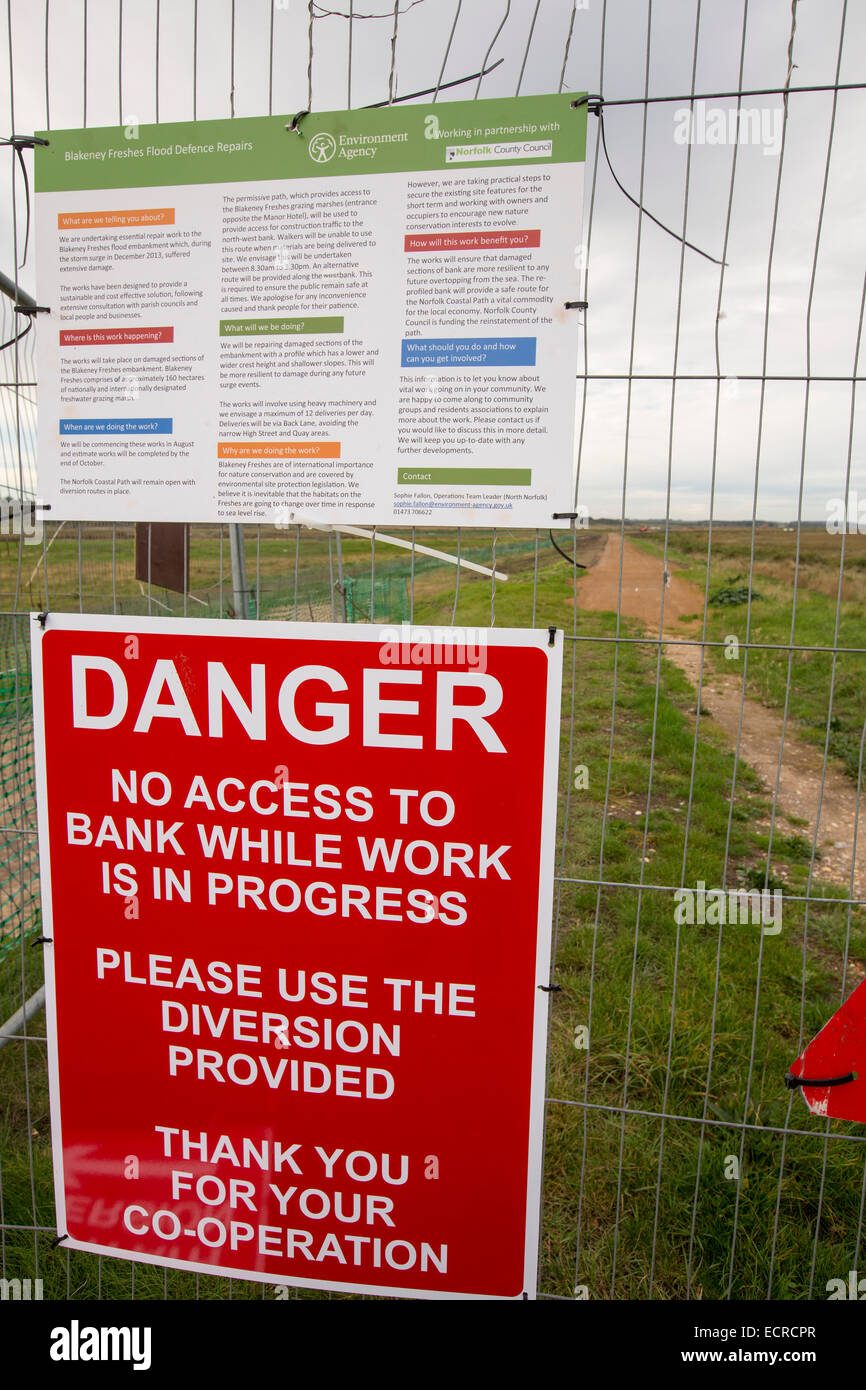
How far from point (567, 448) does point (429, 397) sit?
313mm

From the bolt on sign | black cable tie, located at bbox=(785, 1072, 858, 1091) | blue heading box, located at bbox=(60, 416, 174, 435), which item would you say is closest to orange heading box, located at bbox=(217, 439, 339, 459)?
blue heading box, located at bbox=(60, 416, 174, 435)

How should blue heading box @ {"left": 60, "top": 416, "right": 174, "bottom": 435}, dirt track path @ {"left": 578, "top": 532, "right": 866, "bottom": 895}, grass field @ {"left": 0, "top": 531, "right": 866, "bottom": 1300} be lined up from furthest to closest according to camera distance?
dirt track path @ {"left": 578, "top": 532, "right": 866, "bottom": 895}
grass field @ {"left": 0, "top": 531, "right": 866, "bottom": 1300}
blue heading box @ {"left": 60, "top": 416, "right": 174, "bottom": 435}

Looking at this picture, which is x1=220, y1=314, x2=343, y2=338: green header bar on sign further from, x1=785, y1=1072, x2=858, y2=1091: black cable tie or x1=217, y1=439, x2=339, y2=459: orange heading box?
x1=785, y1=1072, x2=858, y2=1091: black cable tie

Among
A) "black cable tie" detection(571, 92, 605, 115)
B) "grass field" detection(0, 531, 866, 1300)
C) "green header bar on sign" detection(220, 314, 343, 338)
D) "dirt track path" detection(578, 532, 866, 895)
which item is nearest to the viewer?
"black cable tie" detection(571, 92, 605, 115)

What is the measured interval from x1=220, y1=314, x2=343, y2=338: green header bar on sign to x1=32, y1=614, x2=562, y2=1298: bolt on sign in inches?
25.1

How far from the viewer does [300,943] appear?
1.99 meters

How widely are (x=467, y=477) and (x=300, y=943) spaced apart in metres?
1.12

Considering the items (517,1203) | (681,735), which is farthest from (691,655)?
(517,1203)

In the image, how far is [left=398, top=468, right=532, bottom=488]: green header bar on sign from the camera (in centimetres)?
180

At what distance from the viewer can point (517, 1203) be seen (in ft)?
6.44

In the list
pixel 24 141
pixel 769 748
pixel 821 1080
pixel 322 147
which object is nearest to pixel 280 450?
pixel 322 147

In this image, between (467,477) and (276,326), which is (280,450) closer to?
(276,326)

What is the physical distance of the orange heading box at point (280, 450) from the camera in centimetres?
188

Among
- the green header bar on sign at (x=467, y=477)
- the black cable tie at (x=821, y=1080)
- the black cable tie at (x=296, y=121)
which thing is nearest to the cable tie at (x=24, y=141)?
the black cable tie at (x=296, y=121)
